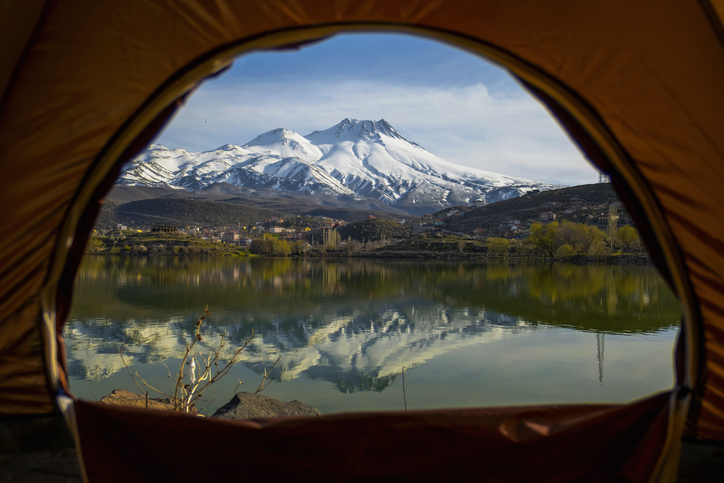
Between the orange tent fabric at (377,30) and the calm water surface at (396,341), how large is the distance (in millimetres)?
2120

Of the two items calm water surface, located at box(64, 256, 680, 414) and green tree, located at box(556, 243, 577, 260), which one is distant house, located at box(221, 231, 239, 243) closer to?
green tree, located at box(556, 243, 577, 260)

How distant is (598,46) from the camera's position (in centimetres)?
157

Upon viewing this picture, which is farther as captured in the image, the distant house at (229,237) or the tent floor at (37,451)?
the distant house at (229,237)

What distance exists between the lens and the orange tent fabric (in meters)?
1.55

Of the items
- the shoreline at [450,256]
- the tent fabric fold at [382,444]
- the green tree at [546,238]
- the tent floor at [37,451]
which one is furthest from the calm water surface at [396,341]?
the green tree at [546,238]

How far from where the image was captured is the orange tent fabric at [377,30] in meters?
1.55

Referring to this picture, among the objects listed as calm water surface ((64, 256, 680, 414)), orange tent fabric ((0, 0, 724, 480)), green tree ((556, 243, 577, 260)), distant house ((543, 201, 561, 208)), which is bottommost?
calm water surface ((64, 256, 680, 414))

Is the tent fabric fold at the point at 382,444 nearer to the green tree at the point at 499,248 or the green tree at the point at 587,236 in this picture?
the green tree at the point at 587,236

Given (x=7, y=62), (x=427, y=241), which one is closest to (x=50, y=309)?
(x=7, y=62)

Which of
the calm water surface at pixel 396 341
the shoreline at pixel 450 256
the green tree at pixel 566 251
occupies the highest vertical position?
the green tree at pixel 566 251

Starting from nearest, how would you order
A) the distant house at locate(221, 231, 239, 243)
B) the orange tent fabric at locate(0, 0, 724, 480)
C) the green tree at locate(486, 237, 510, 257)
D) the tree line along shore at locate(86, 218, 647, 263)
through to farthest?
the orange tent fabric at locate(0, 0, 724, 480) → the tree line along shore at locate(86, 218, 647, 263) → the green tree at locate(486, 237, 510, 257) → the distant house at locate(221, 231, 239, 243)

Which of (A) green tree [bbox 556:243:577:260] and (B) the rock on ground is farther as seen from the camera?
(A) green tree [bbox 556:243:577:260]

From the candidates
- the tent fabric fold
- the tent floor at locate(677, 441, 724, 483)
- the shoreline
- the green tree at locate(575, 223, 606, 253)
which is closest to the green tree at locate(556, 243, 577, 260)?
the shoreline

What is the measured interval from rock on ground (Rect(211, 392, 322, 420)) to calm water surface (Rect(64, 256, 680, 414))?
0.27 m
